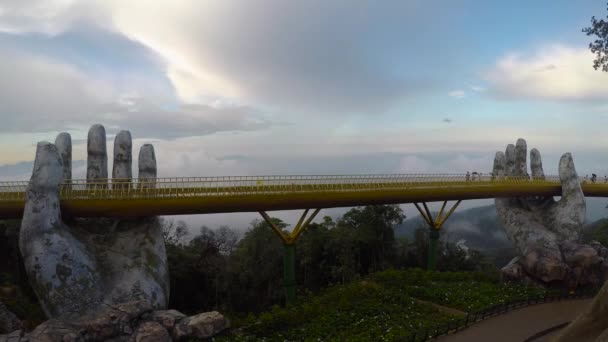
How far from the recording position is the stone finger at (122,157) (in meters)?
18.5

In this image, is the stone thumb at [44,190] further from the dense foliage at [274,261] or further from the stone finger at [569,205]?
the stone finger at [569,205]

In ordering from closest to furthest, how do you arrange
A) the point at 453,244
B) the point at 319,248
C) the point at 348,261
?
the point at 348,261, the point at 319,248, the point at 453,244

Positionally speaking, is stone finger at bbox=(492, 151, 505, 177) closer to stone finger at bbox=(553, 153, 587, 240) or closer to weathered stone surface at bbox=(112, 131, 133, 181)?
stone finger at bbox=(553, 153, 587, 240)

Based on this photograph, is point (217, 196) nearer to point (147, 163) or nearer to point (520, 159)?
point (147, 163)

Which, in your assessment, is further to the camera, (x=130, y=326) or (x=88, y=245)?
(x=88, y=245)

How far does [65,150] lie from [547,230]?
27452mm

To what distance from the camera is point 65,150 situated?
18422mm

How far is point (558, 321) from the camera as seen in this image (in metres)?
18.1

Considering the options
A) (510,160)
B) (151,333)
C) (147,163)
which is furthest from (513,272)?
(147,163)

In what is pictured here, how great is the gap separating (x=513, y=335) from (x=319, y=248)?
619 inches

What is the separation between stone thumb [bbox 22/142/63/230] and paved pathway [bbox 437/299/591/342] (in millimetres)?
14673

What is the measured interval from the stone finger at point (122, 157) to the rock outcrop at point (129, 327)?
18.1ft

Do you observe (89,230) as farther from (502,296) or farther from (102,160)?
(502,296)

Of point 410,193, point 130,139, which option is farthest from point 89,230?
point 410,193
